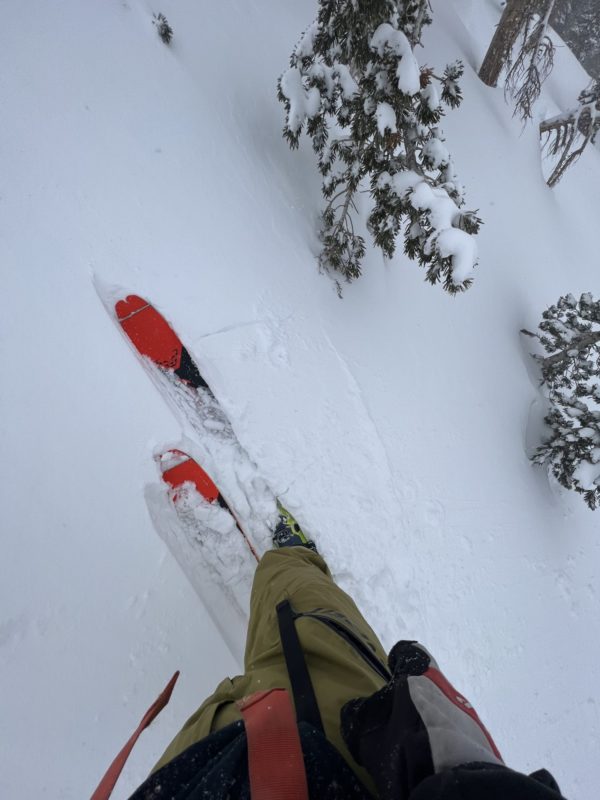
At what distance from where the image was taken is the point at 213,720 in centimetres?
123

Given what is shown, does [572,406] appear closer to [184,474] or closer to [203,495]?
[203,495]

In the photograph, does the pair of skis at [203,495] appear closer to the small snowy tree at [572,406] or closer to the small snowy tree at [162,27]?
the small snowy tree at [162,27]

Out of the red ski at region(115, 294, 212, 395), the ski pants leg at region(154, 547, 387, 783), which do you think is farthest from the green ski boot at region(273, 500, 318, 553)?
the red ski at region(115, 294, 212, 395)

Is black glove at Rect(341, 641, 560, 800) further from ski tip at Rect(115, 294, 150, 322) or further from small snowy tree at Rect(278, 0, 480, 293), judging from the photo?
ski tip at Rect(115, 294, 150, 322)

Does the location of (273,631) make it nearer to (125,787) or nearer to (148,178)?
(125,787)

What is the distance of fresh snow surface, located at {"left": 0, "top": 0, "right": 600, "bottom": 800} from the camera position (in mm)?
2234

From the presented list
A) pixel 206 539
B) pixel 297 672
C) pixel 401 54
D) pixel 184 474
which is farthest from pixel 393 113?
pixel 297 672

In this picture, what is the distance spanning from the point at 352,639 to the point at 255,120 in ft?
17.0

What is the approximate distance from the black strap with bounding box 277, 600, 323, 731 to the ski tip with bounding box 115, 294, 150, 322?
232 centimetres

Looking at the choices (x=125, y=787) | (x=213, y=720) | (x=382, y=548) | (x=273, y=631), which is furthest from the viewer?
(x=382, y=548)

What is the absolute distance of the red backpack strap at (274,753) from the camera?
85 centimetres

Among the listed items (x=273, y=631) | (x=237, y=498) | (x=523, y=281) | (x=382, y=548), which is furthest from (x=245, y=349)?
(x=523, y=281)

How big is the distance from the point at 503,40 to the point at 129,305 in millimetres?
8827

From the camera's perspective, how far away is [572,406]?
5.48m
